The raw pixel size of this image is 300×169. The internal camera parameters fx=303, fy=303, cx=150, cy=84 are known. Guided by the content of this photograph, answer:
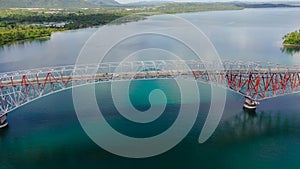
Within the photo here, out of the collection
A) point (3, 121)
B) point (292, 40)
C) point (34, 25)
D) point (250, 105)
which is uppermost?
point (34, 25)

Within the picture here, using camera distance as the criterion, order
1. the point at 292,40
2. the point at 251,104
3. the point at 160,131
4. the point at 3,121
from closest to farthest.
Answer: the point at 160,131 < the point at 3,121 < the point at 251,104 < the point at 292,40

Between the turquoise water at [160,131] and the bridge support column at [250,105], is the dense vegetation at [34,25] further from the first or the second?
the bridge support column at [250,105]

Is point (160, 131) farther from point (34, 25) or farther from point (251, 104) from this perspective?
point (34, 25)

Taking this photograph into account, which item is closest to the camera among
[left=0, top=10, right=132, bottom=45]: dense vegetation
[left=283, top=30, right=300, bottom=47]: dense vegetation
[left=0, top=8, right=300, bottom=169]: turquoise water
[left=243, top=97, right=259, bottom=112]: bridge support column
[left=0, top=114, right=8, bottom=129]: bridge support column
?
[left=0, top=8, right=300, bottom=169]: turquoise water

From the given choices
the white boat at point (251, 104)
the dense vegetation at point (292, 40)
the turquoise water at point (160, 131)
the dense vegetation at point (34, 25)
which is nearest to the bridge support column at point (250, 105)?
the white boat at point (251, 104)

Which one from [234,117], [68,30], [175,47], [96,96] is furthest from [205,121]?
[68,30]

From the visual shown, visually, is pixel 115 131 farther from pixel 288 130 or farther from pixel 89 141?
pixel 288 130

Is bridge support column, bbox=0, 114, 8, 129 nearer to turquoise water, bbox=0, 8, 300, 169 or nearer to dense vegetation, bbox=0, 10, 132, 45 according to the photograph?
turquoise water, bbox=0, 8, 300, 169

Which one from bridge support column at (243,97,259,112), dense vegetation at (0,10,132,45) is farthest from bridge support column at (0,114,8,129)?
dense vegetation at (0,10,132,45)

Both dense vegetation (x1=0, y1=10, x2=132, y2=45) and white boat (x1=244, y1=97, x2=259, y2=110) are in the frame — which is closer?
Result: white boat (x1=244, y1=97, x2=259, y2=110)

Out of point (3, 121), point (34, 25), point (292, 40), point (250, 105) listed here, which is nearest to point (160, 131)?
point (250, 105)

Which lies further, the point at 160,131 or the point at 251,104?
the point at 251,104
